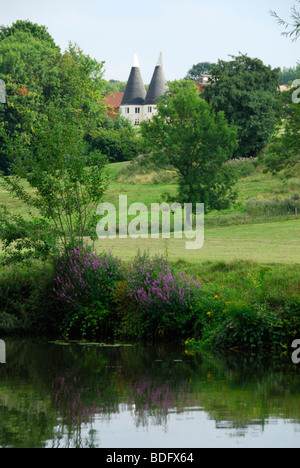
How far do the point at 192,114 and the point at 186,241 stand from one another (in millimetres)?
14171

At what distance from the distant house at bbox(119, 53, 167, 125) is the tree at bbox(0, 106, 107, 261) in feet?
387

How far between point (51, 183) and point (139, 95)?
417 feet

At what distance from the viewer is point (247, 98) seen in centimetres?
6788

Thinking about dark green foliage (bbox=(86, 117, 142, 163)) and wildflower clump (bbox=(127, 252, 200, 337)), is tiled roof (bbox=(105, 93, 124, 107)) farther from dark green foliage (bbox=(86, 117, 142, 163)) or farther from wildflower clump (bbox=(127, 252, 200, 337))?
wildflower clump (bbox=(127, 252, 200, 337))

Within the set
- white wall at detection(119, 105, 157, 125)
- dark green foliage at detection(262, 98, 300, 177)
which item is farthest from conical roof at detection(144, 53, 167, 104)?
dark green foliage at detection(262, 98, 300, 177)

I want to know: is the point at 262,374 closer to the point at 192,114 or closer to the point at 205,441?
the point at 205,441

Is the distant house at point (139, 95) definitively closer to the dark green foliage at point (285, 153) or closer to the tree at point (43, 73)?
the tree at point (43, 73)

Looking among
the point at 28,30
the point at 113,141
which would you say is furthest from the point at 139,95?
the point at 113,141

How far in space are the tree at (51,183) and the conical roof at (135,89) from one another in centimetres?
12470

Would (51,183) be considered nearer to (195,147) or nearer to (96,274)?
(96,274)

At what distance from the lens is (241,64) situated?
70312mm

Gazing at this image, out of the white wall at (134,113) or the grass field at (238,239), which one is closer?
the grass field at (238,239)

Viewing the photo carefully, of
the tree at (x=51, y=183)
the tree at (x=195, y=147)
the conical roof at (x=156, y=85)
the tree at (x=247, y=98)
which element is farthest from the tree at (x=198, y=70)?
the tree at (x=51, y=183)

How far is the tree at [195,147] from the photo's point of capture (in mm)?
47938
